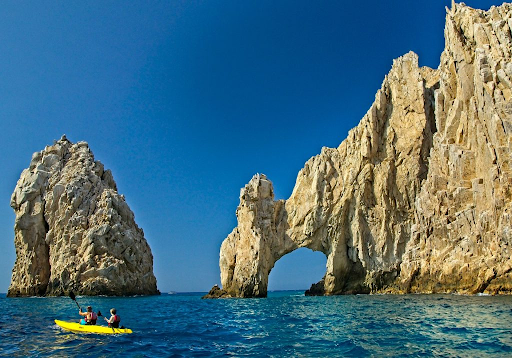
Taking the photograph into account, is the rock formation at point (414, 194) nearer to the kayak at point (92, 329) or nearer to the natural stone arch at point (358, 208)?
the natural stone arch at point (358, 208)

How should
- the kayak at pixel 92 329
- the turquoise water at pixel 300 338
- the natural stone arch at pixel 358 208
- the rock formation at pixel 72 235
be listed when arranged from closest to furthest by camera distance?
1. the turquoise water at pixel 300 338
2. the kayak at pixel 92 329
3. the natural stone arch at pixel 358 208
4. the rock formation at pixel 72 235

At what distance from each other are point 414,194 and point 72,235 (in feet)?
178

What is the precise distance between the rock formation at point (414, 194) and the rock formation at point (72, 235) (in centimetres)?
2037

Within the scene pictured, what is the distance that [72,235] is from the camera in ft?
211

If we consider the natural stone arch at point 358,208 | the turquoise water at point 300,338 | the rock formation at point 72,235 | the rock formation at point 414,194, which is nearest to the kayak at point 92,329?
the turquoise water at point 300,338

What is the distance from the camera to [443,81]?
5162cm

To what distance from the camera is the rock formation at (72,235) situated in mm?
62366

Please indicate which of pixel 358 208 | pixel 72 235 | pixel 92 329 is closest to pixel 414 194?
pixel 358 208

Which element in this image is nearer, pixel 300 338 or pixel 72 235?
pixel 300 338

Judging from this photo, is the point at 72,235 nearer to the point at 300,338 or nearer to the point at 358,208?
the point at 358,208

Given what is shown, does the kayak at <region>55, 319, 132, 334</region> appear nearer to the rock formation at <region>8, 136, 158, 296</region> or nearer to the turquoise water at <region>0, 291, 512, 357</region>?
the turquoise water at <region>0, 291, 512, 357</region>

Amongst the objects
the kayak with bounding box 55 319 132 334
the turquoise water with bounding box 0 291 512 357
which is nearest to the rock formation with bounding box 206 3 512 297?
the turquoise water with bounding box 0 291 512 357

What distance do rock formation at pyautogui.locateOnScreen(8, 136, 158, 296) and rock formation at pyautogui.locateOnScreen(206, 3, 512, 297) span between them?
2037cm

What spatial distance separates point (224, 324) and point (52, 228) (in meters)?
55.0
